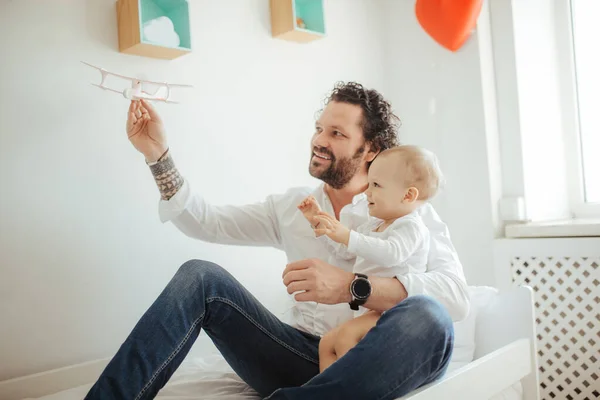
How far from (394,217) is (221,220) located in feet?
1.57

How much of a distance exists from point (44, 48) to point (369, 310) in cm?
102

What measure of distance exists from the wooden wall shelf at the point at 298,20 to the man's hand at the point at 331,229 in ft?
2.91

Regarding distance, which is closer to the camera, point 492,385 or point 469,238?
point 492,385

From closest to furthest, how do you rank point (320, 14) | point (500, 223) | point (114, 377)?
1. point (114, 377)
2. point (320, 14)
3. point (500, 223)

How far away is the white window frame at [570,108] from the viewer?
2211mm

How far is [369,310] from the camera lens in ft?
4.18

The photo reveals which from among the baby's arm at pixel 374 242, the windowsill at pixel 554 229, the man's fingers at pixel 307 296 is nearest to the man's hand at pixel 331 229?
the baby's arm at pixel 374 242

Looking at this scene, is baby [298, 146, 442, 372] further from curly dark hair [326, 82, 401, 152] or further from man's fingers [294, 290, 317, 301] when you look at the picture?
curly dark hair [326, 82, 401, 152]

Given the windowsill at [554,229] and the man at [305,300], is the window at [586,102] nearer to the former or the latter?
the windowsill at [554,229]

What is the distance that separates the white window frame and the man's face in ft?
3.59

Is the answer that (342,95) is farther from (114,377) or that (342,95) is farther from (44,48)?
(114,377)

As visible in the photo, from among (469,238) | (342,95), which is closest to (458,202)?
(469,238)

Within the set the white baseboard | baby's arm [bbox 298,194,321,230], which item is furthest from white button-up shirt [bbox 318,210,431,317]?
the white baseboard

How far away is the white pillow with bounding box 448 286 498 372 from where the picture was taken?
1.42 m
